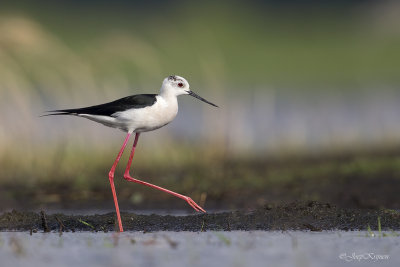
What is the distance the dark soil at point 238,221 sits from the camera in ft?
25.1

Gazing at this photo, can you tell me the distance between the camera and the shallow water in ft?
20.2

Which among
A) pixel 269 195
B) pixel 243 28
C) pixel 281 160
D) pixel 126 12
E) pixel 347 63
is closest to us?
pixel 269 195

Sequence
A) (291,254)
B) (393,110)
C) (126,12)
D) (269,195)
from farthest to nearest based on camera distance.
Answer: (126,12), (393,110), (269,195), (291,254)

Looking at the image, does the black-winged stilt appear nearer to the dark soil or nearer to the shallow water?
the dark soil

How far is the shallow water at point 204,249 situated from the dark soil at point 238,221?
0.30m

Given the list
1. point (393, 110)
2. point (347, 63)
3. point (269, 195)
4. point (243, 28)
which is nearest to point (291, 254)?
point (269, 195)

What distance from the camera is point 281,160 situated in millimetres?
13258

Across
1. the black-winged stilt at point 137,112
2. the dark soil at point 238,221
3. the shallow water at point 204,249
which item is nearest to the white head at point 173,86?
the black-winged stilt at point 137,112

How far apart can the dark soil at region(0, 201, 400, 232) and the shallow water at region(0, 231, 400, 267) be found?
0.97 ft

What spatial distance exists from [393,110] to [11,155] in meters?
10.7

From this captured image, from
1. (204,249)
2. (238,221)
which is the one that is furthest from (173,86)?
(204,249)

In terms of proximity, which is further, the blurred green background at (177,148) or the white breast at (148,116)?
the blurred green background at (177,148)

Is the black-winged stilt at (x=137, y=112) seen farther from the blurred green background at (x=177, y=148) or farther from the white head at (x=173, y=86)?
the blurred green background at (x=177, y=148)

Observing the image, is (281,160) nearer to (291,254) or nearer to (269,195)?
(269,195)
